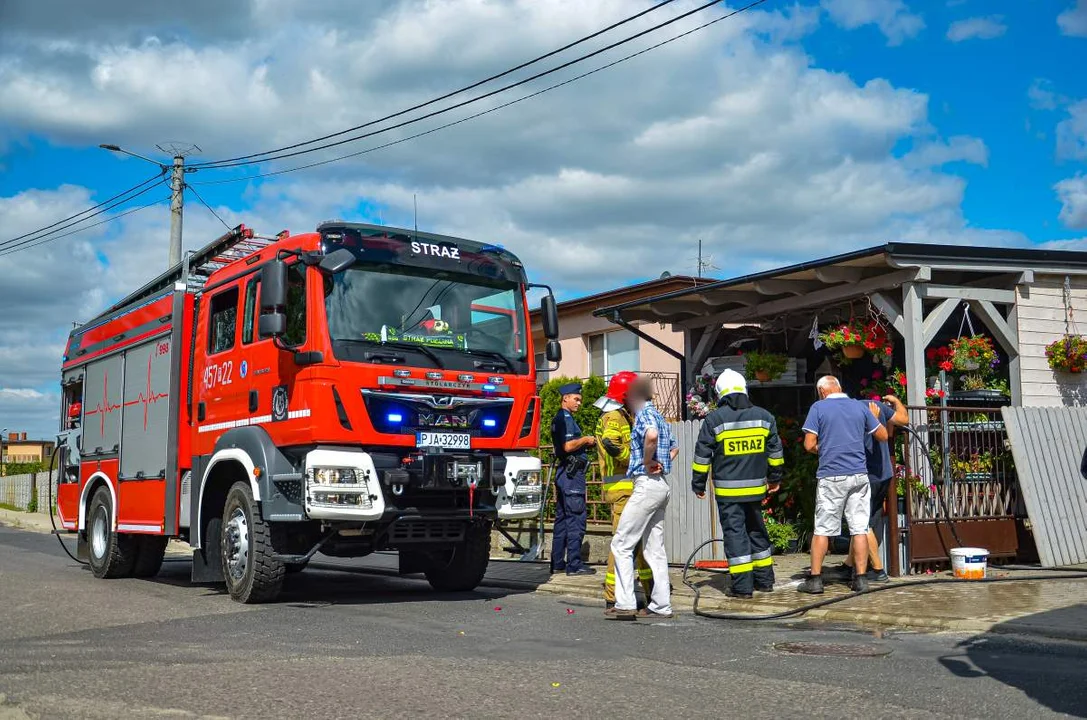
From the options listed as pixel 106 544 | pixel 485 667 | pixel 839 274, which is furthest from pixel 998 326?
pixel 106 544

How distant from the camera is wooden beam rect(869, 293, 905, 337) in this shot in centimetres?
1165

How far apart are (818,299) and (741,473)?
4372 millimetres

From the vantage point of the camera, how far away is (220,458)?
32.9 feet

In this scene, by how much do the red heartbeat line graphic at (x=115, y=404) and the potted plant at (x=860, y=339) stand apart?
23.9ft

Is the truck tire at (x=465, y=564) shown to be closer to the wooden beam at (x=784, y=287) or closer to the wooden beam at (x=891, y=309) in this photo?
the wooden beam at (x=784, y=287)

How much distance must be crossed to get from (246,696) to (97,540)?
8.33m

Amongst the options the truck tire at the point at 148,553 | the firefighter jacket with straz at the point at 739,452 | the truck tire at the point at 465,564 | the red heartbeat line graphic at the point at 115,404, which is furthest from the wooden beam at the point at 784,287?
the truck tire at the point at 148,553

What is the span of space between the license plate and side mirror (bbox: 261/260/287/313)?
1.58m

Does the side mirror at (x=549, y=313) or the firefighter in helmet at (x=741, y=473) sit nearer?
the firefighter in helmet at (x=741, y=473)

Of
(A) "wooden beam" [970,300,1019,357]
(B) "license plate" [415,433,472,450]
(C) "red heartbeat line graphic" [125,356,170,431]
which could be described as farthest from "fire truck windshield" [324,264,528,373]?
(A) "wooden beam" [970,300,1019,357]

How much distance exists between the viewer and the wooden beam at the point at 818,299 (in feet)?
38.0

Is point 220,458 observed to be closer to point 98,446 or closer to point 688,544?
point 98,446

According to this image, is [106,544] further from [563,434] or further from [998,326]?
[998,326]

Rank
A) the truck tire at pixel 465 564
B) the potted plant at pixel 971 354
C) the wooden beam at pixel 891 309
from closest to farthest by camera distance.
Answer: the truck tire at pixel 465 564, the wooden beam at pixel 891 309, the potted plant at pixel 971 354
